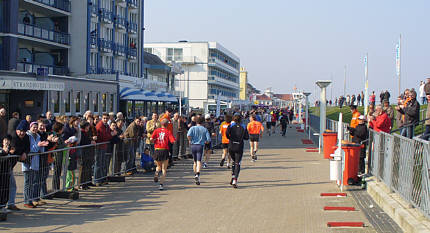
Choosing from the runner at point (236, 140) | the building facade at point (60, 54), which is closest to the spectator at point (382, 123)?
the runner at point (236, 140)

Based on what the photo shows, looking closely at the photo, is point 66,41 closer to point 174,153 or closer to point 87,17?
point 87,17

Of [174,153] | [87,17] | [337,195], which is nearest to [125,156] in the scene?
[174,153]

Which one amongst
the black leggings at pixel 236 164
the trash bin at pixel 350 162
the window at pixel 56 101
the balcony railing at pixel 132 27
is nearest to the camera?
the trash bin at pixel 350 162

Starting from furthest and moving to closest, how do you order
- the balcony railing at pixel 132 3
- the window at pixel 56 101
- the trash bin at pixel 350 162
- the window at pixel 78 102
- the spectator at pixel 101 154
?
the balcony railing at pixel 132 3 → the window at pixel 78 102 → the window at pixel 56 101 → the spectator at pixel 101 154 → the trash bin at pixel 350 162

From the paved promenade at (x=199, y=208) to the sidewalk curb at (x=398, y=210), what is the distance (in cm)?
51

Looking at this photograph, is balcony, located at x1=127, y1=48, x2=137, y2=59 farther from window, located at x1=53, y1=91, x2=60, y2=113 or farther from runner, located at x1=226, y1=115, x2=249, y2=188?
runner, located at x1=226, y1=115, x2=249, y2=188

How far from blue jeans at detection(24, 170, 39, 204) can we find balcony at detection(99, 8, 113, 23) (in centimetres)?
3626

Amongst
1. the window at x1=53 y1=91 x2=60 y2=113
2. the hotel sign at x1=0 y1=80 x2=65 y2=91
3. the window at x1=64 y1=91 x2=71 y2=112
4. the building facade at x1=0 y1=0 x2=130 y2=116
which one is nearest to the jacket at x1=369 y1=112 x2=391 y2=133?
the hotel sign at x1=0 y1=80 x2=65 y2=91

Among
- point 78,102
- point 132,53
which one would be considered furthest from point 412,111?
point 132,53

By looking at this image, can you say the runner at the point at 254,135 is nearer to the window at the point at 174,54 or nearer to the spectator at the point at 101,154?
the spectator at the point at 101,154

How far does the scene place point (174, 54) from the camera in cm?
10138

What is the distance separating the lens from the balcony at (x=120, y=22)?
4784cm

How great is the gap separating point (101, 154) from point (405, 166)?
293 inches

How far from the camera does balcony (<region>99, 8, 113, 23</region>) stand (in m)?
44.2
